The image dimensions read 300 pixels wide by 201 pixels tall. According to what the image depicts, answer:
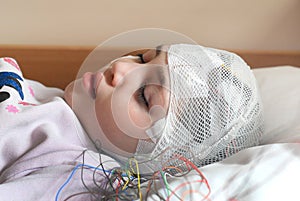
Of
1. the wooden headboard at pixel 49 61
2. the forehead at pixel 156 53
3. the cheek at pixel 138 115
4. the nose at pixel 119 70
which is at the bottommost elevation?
the wooden headboard at pixel 49 61

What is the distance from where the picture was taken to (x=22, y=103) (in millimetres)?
1041

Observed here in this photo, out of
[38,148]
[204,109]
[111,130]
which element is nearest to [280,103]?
[204,109]

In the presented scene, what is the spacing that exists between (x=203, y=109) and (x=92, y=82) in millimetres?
261

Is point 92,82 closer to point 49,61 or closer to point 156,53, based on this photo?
point 156,53

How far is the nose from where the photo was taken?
3.06 feet

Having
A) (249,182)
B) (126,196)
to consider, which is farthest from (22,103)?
(249,182)

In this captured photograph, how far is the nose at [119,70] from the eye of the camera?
932mm

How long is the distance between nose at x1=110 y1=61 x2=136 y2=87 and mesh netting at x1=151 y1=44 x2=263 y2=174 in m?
0.09

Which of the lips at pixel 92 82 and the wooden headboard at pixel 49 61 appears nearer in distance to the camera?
the lips at pixel 92 82

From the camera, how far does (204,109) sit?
2.83 feet

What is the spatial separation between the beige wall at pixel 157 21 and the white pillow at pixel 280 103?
35cm

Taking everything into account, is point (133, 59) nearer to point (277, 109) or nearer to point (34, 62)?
point (277, 109)

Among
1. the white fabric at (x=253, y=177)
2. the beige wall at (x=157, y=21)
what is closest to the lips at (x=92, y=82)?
the white fabric at (x=253, y=177)

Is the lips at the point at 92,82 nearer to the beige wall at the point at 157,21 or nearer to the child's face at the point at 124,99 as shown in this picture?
the child's face at the point at 124,99
